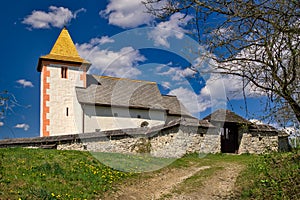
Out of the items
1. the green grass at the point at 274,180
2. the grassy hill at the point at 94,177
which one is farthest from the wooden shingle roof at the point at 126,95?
the green grass at the point at 274,180

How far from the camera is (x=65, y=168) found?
1060 centimetres

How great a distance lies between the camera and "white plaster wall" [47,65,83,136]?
2633 cm

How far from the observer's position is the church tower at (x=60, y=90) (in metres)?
26.3

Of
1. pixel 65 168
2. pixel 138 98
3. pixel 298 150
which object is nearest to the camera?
pixel 298 150

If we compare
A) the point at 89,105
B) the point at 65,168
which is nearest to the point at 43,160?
the point at 65,168

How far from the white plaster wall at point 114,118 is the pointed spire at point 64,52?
192 inches

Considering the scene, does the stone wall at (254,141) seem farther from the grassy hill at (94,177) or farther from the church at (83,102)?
the church at (83,102)

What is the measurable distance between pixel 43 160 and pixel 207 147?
8.97m

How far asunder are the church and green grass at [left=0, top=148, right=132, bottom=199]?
13.5 meters

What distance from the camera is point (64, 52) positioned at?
28.7 m

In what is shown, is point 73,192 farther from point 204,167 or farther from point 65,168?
point 204,167

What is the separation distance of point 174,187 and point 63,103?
61.2 ft

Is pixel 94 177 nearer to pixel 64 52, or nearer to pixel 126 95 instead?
pixel 126 95

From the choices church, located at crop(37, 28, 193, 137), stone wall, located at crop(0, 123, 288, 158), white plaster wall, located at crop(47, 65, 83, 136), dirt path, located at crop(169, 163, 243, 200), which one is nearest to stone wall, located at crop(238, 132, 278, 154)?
stone wall, located at crop(0, 123, 288, 158)
